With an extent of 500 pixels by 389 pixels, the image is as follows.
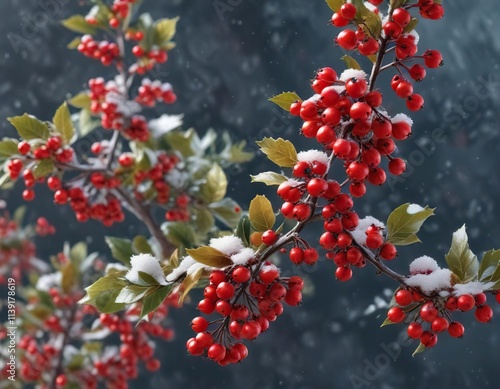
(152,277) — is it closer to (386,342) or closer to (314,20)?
(386,342)

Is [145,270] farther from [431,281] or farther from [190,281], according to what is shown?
[431,281]

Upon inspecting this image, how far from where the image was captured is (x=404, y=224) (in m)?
0.84

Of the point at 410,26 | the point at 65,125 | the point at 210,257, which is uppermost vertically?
the point at 410,26

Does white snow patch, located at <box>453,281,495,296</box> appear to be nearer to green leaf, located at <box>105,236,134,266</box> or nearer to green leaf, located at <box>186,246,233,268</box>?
green leaf, located at <box>186,246,233,268</box>

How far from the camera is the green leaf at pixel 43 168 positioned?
1.25m

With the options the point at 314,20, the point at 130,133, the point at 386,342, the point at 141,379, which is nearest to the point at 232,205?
the point at 130,133

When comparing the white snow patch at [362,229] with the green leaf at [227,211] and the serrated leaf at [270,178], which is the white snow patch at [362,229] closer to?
the serrated leaf at [270,178]

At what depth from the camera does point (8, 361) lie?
2.04m

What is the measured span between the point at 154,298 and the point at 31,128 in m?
0.58

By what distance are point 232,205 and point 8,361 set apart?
106 cm

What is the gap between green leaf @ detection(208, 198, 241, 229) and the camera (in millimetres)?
1450

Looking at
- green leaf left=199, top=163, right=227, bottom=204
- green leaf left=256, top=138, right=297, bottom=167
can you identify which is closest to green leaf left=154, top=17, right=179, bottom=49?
green leaf left=199, top=163, right=227, bottom=204

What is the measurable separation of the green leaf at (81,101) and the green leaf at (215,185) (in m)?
0.37

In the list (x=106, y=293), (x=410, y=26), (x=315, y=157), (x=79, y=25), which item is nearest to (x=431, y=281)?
(x=315, y=157)
